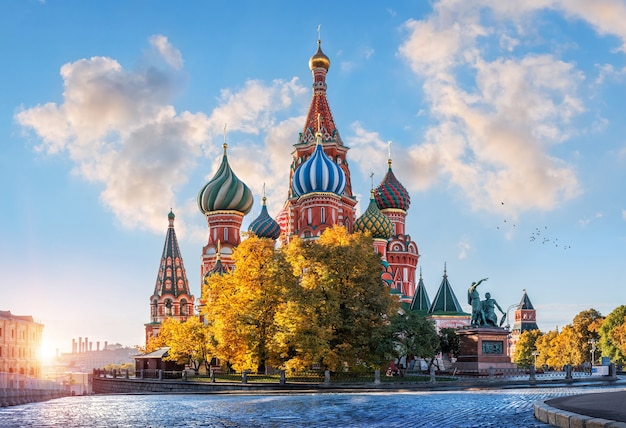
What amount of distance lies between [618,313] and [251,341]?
58.3 meters

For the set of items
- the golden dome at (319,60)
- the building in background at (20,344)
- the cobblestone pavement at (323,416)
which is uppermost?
the golden dome at (319,60)

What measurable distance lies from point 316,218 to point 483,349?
2594 cm

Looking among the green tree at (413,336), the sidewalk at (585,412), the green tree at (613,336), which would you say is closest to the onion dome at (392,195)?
the green tree at (613,336)

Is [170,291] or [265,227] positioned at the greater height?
[265,227]

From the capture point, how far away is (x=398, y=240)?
3314 inches

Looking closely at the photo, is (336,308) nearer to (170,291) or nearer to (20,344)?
(20,344)

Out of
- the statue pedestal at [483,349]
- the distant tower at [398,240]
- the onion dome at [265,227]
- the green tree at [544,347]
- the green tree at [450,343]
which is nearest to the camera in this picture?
the statue pedestal at [483,349]

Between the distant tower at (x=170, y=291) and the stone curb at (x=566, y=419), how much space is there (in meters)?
83.6

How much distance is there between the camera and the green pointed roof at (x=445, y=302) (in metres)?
73.8

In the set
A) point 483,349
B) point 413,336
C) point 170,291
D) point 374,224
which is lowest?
point 483,349

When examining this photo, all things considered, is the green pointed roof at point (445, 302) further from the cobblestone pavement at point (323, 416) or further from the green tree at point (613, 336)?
the cobblestone pavement at point (323, 416)

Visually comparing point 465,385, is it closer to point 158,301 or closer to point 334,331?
point 334,331

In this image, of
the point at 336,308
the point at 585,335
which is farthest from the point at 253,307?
the point at 585,335

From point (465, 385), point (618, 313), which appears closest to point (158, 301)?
point (618, 313)
